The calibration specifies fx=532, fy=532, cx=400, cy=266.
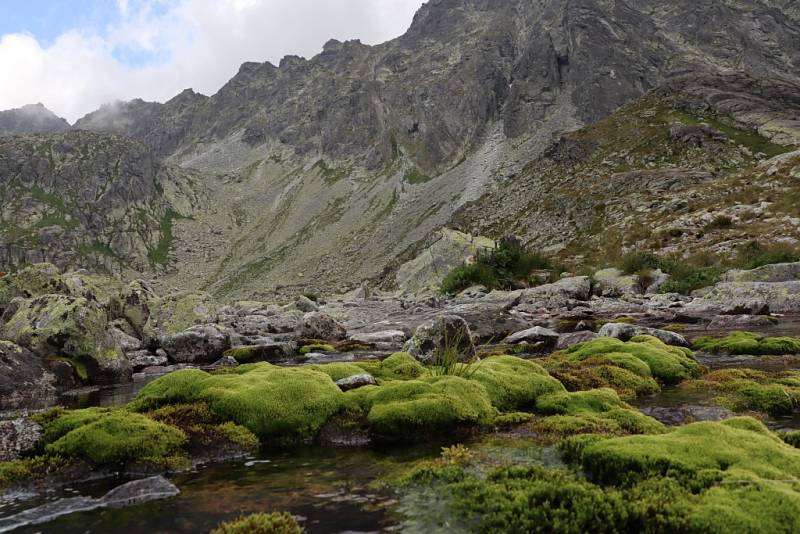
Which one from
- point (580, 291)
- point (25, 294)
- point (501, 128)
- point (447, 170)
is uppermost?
point (501, 128)

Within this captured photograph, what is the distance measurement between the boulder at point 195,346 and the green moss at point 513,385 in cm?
2147

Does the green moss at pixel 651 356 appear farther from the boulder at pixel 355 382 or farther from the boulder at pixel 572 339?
the boulder at pixel 355 382

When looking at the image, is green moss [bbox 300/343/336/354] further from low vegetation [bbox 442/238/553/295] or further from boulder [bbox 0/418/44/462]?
low vegetation [bbox 442/238/553/295]

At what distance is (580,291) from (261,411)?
157 feet

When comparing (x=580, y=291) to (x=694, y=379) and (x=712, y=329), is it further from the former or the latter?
(x=694, y=379)

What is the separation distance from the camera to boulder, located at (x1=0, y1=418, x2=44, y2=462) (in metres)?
9.99

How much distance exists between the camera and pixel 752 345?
2308 centimetres

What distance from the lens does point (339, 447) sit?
1098 cm

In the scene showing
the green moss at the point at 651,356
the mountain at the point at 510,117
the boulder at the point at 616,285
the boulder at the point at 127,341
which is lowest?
the boulder at the point at 616,285

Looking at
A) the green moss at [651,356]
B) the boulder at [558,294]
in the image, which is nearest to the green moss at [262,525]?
the green moss at [651,356]

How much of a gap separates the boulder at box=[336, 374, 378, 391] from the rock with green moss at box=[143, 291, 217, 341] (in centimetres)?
2922

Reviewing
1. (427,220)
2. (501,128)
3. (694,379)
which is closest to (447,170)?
(501,128)

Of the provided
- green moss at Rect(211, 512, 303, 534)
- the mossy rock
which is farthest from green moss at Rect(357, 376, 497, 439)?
the mossy rock

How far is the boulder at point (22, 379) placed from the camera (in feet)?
66.4
